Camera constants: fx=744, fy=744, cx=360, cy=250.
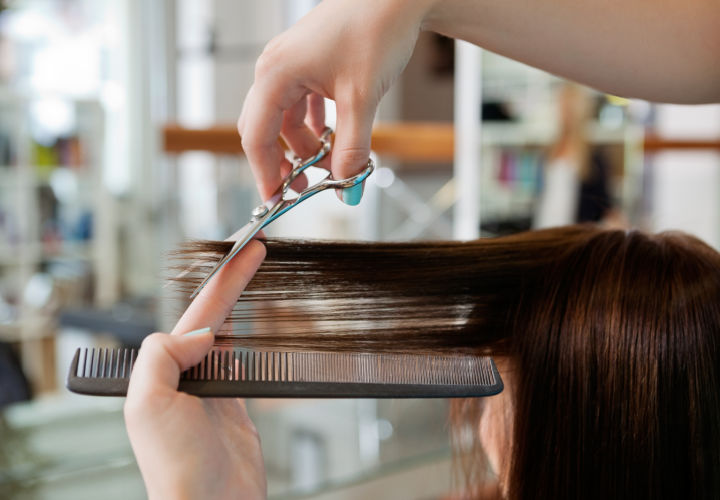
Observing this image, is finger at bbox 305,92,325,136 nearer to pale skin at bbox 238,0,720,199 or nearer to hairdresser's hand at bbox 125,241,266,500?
pale skin at bbox 238,0,720,199

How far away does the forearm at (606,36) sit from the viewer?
0.65m

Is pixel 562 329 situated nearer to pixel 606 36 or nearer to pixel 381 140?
pixel 606 36

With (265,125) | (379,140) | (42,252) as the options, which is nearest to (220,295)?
(265,125)

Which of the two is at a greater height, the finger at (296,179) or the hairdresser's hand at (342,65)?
the hairdresser's hand at (342,65)

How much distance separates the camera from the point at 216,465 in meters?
0.56

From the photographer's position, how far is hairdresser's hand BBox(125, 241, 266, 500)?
528 millimetres

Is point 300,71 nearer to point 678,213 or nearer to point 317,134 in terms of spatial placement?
point 317,134

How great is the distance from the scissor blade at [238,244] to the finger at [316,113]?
180 mm

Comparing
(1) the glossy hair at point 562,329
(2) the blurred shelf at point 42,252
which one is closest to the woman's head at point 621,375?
(1) the glossy hair at point 562,329

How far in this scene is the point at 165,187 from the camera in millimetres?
2625

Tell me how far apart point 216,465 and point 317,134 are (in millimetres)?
372

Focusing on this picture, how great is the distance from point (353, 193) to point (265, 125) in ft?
0.33

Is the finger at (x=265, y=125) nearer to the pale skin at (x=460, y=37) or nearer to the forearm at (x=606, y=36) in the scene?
the pale skin at (x=460, y=37)


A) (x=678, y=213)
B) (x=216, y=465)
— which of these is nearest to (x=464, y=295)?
(x=216, y=465)
